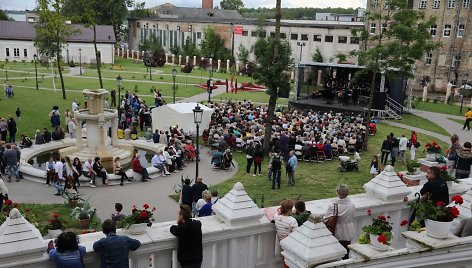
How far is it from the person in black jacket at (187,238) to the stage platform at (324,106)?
29.7 metres

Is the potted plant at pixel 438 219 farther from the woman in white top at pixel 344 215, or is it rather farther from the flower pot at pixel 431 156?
the flower pot at pixel 431 156

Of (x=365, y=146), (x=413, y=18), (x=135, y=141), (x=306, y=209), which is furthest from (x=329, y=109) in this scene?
(x=306, y=209)

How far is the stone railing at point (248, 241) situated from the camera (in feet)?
16.8

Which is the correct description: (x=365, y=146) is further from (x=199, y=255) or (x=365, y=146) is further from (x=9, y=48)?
(x=9, y=48)

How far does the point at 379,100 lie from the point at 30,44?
58.6 m

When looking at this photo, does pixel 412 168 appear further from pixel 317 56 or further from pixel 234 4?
pixel 234 4

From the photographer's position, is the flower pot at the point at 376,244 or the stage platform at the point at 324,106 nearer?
the flower pot at the point at 376,244

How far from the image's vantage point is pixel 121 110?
28469mm

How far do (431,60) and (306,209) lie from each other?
51.9 m

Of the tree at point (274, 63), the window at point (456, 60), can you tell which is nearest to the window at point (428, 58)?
the window at point (456, 60)

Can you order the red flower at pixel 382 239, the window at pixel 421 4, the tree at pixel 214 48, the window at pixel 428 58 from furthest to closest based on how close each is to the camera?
the tree at pixel 214 48 < the window at pixel 428 58 < the window at pixel 421 4 < the red flower at pixel 382 239

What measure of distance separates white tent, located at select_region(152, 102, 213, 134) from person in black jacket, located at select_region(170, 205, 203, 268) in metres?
18.7

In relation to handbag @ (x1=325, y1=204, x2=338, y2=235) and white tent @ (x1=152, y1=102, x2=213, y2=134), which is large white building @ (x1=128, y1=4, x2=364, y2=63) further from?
handbag @ (x1=325, y1=204, x2=338, y2=235)

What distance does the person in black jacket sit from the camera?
5.88 meters
